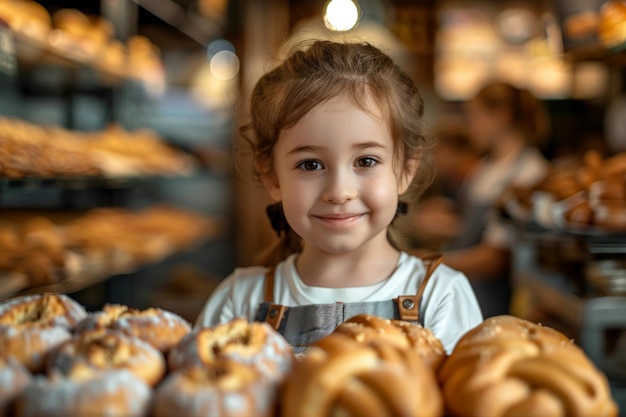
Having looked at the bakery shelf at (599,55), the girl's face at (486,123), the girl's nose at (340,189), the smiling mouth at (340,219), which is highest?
the bakery shelf at (599,55)

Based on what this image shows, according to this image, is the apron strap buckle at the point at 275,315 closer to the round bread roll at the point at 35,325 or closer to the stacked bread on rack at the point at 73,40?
the round bread roll at the point at 35,325

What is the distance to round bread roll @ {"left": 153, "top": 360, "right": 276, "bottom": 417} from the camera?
27.0 inches

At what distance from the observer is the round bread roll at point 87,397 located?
69cm

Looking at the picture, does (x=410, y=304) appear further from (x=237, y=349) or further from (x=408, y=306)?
(x=237, y=349)

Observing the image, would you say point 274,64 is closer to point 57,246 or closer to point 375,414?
point 375,414

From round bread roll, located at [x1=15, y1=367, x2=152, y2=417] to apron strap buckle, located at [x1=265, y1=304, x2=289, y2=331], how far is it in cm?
62

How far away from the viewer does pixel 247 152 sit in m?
1.69

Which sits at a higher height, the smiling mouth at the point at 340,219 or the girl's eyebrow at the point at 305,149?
the girl's eyebrow at the point at 305,149

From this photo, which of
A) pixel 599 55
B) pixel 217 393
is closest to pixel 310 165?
pixel 217 393

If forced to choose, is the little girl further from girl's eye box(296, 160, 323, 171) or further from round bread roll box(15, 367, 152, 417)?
round bread roll box(15, 367, 152, 417)

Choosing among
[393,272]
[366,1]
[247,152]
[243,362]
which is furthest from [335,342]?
[366,1]

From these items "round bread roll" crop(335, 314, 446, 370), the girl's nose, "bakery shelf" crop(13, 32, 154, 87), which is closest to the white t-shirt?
the girl's nose

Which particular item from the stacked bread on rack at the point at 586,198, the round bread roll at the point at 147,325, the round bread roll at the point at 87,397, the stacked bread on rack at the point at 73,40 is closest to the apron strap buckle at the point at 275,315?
the round bread roll at the point at 147,325

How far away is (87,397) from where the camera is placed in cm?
69
